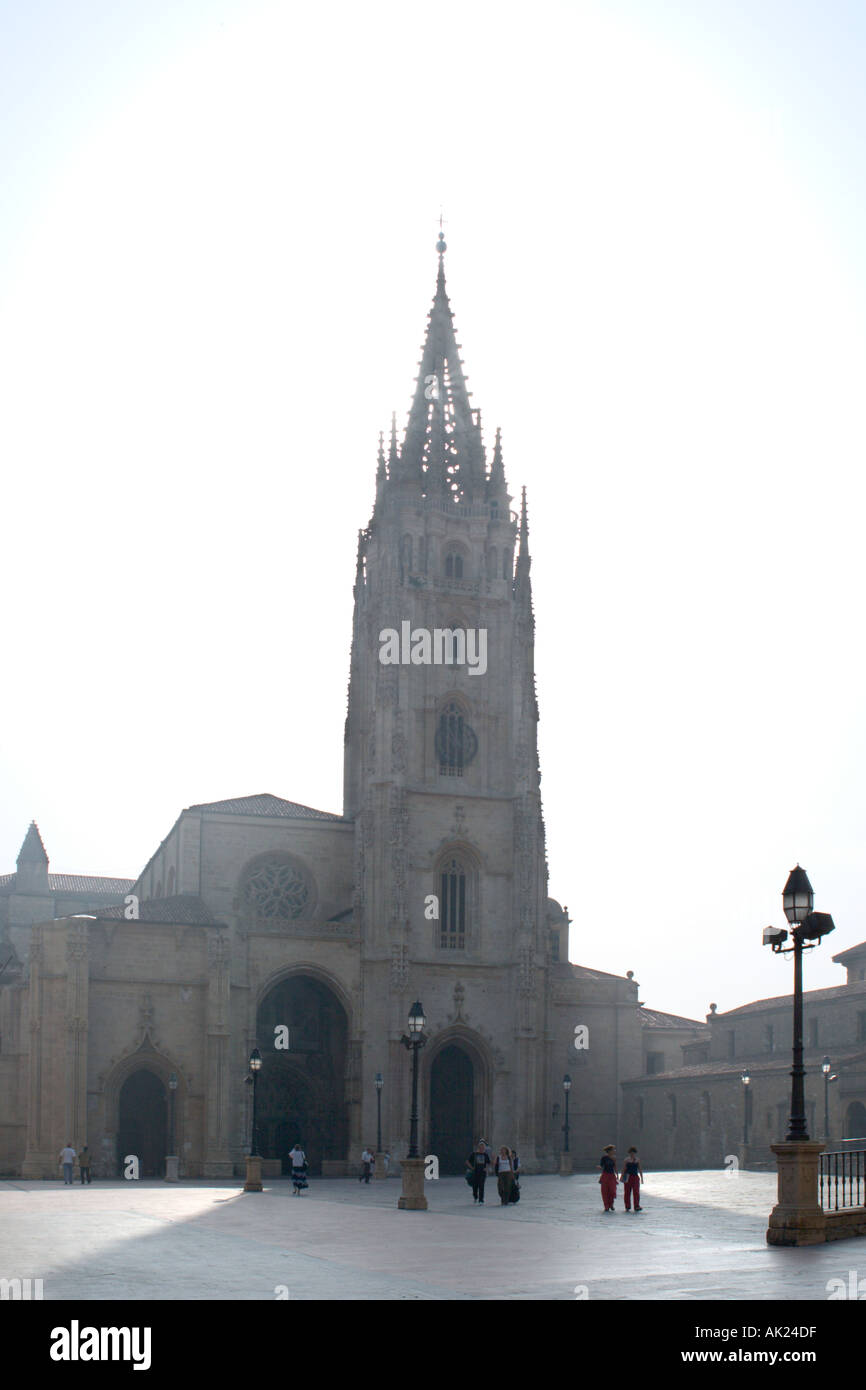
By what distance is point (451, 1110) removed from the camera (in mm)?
60812

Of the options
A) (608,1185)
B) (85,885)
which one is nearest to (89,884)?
(85,885)

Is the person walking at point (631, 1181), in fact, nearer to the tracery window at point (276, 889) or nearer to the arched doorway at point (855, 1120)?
the arched doorway at point (855, 1120)

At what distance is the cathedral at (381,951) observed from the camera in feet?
180

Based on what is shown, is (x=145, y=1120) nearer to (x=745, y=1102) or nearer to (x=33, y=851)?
(x=745, y=1102)

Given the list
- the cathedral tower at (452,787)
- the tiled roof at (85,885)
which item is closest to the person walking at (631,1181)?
the cathedral tower at (452,787)

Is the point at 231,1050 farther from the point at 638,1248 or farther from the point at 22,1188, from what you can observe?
the point at 638,1248

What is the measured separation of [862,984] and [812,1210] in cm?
5121

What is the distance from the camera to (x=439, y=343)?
7494cm

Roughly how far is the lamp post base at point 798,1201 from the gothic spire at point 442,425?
49939 millimetres

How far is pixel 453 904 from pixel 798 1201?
4326 cm

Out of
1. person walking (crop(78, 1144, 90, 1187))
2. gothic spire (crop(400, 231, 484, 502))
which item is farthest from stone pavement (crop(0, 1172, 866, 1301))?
gothic spire (crop(400, 231, 484, 502))

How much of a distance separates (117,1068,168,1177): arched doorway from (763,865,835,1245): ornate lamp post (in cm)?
3879

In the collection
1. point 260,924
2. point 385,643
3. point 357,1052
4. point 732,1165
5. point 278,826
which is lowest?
point 732,1165
